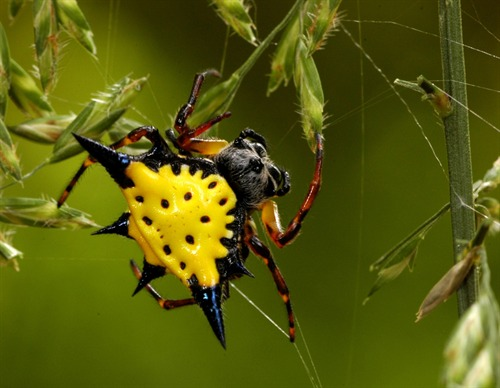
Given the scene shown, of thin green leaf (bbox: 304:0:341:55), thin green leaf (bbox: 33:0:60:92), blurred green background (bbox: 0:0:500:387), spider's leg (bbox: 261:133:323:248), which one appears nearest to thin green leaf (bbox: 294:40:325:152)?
thin green leaf (bbox: 304:0:341:55)

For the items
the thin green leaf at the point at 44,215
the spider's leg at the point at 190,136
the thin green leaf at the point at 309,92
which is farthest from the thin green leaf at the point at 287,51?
the thin green leaf at the point at 44,215

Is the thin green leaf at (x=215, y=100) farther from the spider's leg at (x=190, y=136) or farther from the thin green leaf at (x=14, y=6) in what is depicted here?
the thin green leaf at (x=14, y=6)

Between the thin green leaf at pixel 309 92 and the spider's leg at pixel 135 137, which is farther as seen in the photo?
the spider's leg at pixel 135 137

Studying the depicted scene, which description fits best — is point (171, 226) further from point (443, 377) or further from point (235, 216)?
point (443, 377)

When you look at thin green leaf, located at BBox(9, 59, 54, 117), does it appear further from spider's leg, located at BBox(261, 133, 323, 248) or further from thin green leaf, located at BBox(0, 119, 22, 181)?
spider's leg, located at BBox(261, 133, 323, 248)

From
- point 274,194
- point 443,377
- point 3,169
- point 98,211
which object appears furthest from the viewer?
point 98,211

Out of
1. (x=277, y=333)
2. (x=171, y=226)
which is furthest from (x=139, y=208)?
(x=277, y=333)
